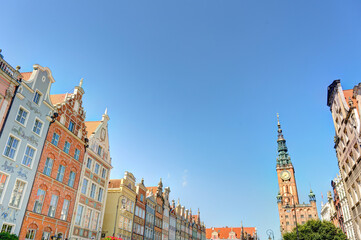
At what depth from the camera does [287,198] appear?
392 feet

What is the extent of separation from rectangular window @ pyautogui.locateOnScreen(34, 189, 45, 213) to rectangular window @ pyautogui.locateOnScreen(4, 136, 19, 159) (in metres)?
4.57

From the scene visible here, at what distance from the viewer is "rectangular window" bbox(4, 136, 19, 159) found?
22.8 metres

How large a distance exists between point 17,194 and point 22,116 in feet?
21.5

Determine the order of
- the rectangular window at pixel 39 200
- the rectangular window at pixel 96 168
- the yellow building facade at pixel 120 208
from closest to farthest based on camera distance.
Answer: the rectangular window at pixel 39 200 → the rectangular window at pixel 96 168 → the yellow building facade at pixel 120 208

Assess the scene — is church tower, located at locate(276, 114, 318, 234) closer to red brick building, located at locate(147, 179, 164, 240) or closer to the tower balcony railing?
red brick building, located at locate(147, 179, 164, 240)

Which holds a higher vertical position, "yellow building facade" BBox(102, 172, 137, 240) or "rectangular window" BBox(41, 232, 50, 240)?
"yellow building facade" BBox(102, 172, 137, 240)

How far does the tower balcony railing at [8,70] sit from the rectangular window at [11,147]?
507 cm

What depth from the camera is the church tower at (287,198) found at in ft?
366

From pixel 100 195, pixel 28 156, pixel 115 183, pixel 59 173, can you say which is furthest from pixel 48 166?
pixel 115 183

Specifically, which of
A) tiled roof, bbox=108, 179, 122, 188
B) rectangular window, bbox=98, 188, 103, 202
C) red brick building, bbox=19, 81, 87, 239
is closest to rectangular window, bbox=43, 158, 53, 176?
red brick building, bbox=19, 81, 87, 239

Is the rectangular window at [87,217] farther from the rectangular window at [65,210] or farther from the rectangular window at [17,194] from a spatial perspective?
the rectangular window at [17,194]

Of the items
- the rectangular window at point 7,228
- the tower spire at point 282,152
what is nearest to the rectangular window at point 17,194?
the rectangular window at point 7,228

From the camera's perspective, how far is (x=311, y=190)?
11944 centimetres

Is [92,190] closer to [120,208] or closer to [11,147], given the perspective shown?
[120,208]
